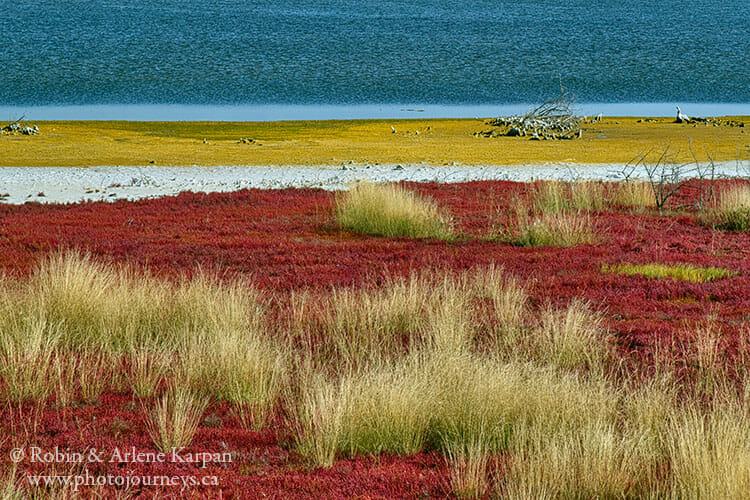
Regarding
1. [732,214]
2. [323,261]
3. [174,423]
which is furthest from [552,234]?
[174,423]

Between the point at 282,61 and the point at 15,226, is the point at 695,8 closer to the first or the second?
the point at 282,61

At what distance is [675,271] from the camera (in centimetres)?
1161

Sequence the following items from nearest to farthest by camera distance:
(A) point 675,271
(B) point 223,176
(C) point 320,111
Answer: (A) point 675,271, (B) point 223,176, (C) point 320,111

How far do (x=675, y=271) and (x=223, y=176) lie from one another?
17.2 metres

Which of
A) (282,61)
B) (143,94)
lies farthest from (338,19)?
(143,94)

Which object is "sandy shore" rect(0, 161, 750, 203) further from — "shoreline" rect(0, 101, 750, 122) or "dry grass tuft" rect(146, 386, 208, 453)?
"shoreline" rect(0, 101, 750, 122)

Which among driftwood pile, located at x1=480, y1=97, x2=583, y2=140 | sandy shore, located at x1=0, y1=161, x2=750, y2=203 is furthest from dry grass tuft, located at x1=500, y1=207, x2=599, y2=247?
driftwood pile, located at x1=480, y1=97, x2=583, y2=140

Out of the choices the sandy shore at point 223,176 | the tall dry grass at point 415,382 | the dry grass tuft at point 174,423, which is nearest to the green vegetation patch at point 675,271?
the tall dry grass at point 415,382

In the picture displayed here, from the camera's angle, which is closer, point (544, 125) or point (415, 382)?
point (415, 382)

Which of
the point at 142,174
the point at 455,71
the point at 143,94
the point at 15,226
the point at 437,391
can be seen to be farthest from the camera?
the point at 455,71

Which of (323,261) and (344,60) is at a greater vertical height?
(344,60)

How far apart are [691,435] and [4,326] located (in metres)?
6.04

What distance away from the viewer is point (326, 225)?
16125mm

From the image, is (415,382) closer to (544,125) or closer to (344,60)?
(544,125)
